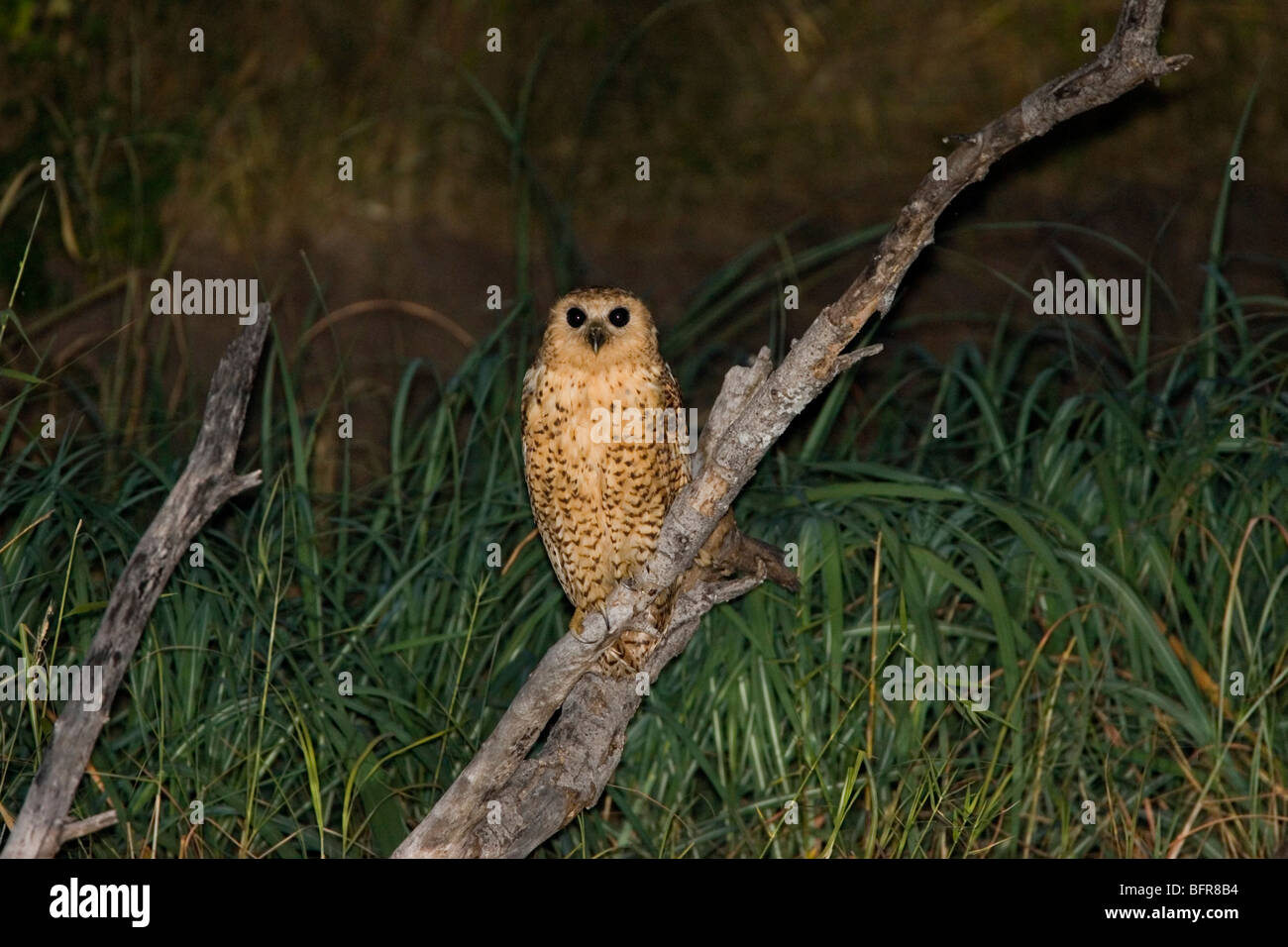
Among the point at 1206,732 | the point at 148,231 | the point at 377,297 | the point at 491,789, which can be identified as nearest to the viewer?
the point at 491,789

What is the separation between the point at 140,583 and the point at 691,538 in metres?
1.15

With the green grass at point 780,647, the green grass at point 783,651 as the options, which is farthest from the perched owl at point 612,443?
the green grass at point 783,651

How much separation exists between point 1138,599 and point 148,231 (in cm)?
424

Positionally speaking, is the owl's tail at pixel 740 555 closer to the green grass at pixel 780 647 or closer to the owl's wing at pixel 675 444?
the owl's wing at pixel 675 444

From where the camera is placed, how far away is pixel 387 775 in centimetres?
388

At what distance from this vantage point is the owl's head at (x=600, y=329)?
3209 mm

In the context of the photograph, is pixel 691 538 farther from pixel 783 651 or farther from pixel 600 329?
pixel 783 651

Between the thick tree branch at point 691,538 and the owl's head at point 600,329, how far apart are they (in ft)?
0.82

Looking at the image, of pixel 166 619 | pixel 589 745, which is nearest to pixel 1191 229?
pixel 589 745

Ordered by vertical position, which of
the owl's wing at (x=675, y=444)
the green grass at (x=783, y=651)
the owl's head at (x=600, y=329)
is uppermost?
the owl's head at (x=600, y=329)

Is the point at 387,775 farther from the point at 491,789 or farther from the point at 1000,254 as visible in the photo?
the point at 1000,254

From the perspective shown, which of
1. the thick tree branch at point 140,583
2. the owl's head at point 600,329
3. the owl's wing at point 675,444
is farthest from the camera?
the owl's wing at point 675,444

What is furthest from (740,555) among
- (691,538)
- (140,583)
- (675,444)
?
(140,583)

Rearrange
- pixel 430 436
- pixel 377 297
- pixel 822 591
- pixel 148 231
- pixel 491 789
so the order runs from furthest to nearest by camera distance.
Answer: pixel 377 297 → pixel 148 231 → pixel 430 436 → pixel 822 591 → pixel 491 789
